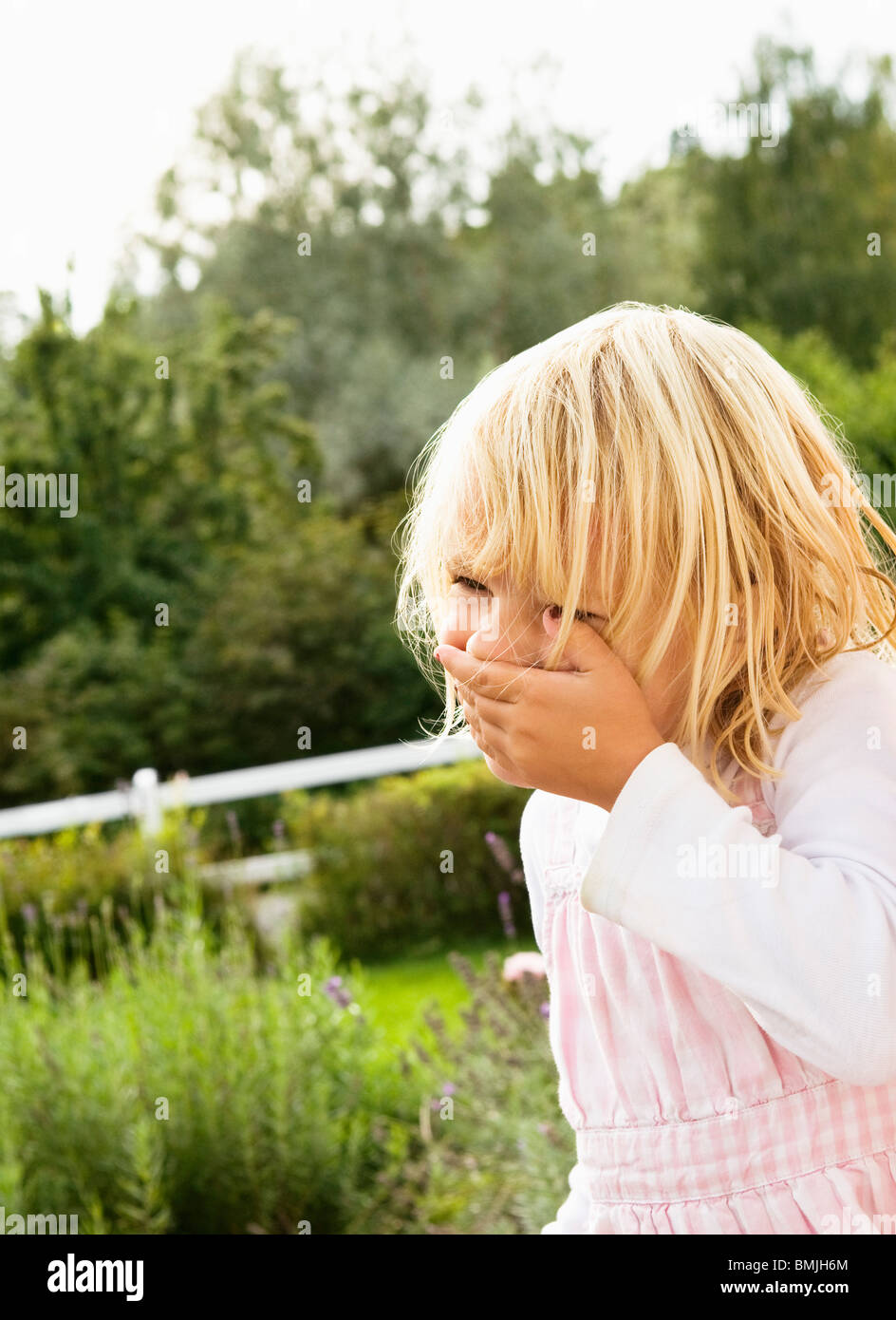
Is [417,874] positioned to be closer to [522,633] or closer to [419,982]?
[419,982]

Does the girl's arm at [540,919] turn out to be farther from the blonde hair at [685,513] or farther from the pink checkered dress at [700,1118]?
the blonde hair at [685,513]

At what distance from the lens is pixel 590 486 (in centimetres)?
103

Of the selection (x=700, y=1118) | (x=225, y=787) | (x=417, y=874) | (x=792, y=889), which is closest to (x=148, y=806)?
(x=225, y=787)

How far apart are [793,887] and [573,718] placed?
215 millimetres

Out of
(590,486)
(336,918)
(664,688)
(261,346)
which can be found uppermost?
(261,346)

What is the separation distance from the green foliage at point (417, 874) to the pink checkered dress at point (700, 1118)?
4.83m

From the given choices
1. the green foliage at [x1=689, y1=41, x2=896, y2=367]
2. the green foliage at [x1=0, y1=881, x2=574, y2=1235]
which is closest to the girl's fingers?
the green foliage at [x1=0, y1=881, x2=574, y2=1235]

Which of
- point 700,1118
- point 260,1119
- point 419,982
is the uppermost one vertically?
point 700,1118

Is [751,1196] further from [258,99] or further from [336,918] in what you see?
[258,99]

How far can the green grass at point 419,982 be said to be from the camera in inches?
186

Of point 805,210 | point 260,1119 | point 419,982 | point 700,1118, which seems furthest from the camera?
point 805,210

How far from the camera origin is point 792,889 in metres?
0.89
